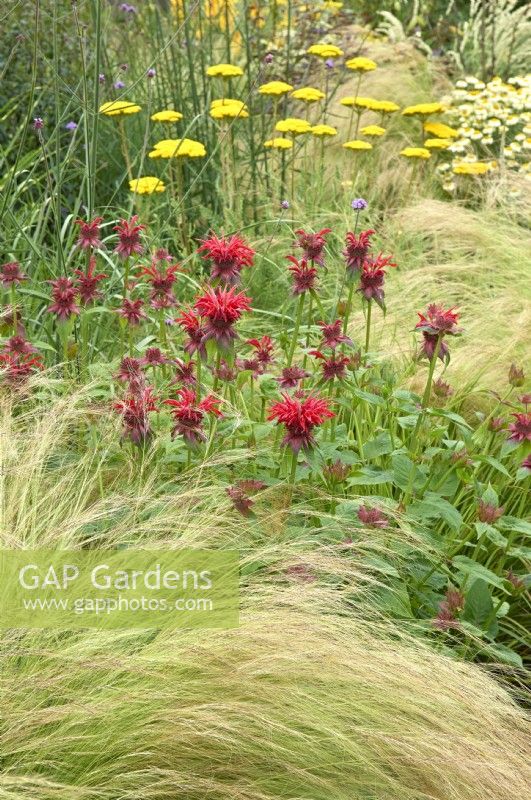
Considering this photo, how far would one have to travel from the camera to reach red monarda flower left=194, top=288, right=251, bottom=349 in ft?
6.84

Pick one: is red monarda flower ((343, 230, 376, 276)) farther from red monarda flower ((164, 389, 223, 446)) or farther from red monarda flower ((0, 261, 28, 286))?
red monarda flower ((0, 261, 28, 286))

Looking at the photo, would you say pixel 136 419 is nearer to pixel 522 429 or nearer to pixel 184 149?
pixel 522 429

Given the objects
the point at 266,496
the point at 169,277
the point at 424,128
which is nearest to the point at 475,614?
the point at 266,496

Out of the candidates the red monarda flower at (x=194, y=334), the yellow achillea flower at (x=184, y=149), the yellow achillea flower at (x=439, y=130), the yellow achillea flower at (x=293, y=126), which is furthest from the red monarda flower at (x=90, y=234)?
the yellow achillea flower at (x=439, y=130)

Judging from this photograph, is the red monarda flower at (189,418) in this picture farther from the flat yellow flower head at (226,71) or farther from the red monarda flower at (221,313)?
the flat yellow flower head at (226,71)

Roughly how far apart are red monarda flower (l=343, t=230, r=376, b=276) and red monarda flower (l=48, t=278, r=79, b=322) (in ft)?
2.03

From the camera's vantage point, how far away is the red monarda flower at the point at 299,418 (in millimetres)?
2033

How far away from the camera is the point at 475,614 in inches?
90.7

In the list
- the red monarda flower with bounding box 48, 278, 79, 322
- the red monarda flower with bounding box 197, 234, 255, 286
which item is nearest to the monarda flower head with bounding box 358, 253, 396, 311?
the red monarda flower with bounding box 197, 234, 255, 286

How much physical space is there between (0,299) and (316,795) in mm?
2064

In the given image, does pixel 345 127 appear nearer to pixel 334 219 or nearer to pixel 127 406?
pixel 334 219

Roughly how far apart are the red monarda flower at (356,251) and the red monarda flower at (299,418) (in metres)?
0.47

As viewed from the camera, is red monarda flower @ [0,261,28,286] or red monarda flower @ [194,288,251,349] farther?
red monarda flower @ [0,261,28,286]

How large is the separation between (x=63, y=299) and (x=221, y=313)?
54cm
